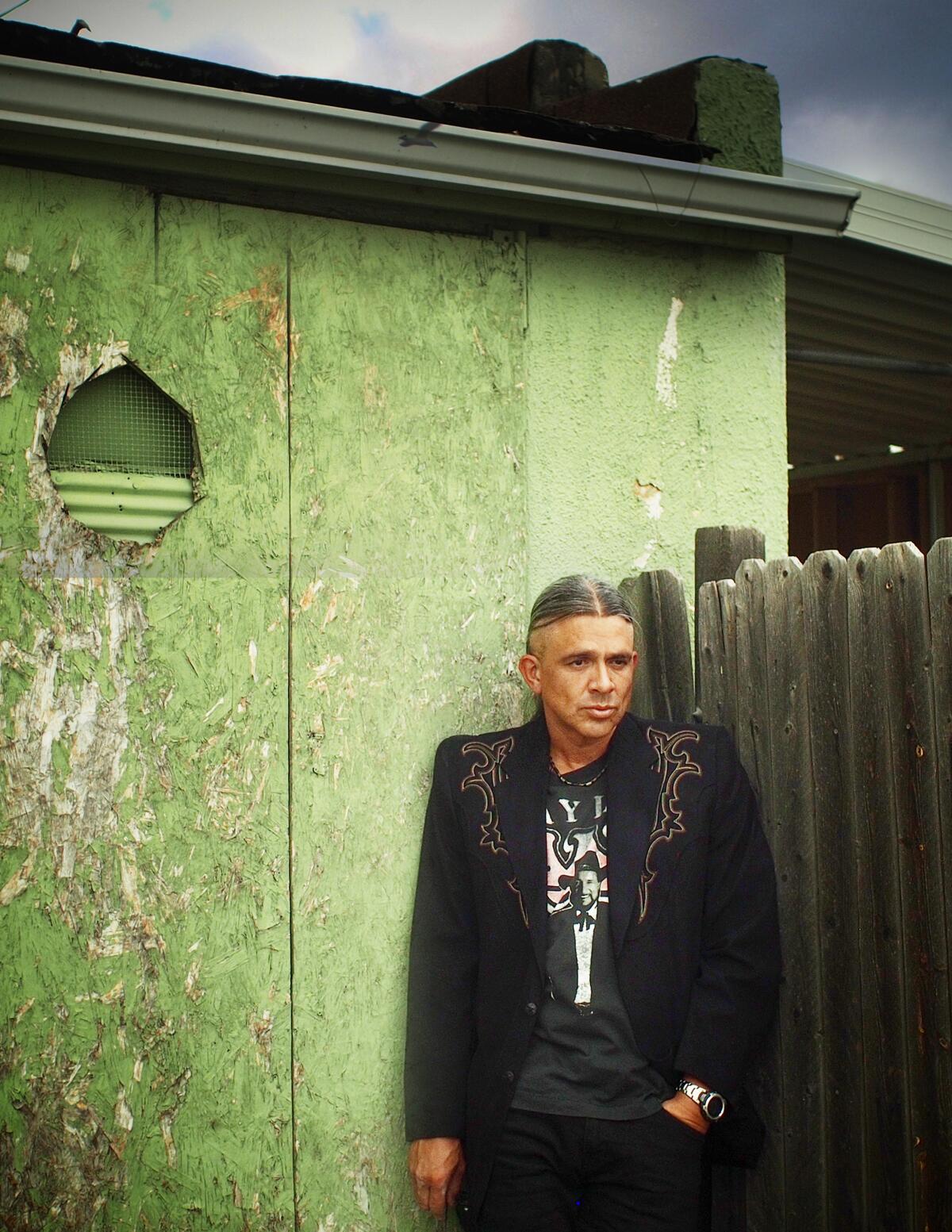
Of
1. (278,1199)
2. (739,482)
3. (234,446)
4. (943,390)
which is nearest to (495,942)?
(278,1199)

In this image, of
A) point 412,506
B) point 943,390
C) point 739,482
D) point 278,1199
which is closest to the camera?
point 278,1199

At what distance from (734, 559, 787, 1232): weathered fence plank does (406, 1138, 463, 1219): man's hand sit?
82 cm

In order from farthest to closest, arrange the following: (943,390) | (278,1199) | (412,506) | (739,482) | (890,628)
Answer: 1. (943,390)
2. (739,482)
3. (412,506)
4. (278,1199)
5. (890,628)

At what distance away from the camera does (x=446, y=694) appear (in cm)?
323

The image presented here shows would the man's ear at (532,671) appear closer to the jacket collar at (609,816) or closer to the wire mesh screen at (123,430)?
the jacket collar at (609,816)

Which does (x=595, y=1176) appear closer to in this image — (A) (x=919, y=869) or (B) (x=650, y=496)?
(A) (x=919, y=869)

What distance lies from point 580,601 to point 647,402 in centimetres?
97

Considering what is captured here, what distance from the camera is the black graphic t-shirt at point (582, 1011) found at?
104 inches

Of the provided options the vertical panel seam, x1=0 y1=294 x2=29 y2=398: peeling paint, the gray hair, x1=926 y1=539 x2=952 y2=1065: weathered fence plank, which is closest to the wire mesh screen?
x1=0 y1=294 x2=29 y2=398: peeling paint

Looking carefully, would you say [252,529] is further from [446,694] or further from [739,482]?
[739,482]

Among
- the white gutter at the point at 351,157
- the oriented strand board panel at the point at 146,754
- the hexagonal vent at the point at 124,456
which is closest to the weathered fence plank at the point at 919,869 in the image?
the white gutter at the point at 351,157

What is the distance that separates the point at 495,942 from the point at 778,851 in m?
0.79

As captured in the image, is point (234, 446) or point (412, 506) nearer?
point (234, 446)

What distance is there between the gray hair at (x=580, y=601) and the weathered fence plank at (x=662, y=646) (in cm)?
30
